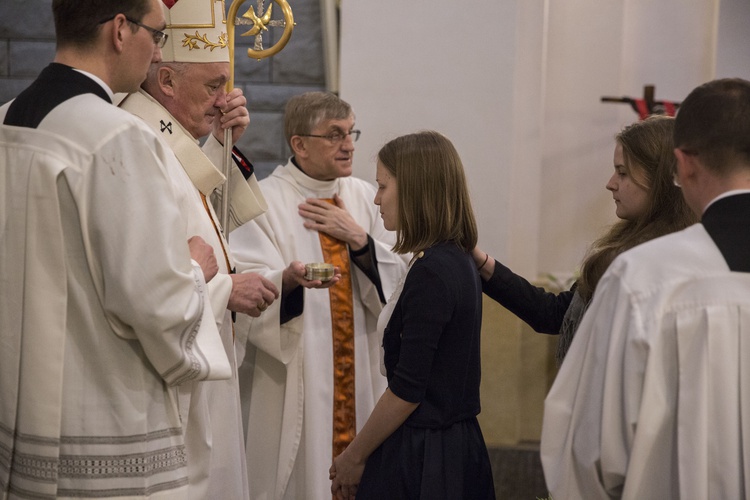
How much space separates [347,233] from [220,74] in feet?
3.23

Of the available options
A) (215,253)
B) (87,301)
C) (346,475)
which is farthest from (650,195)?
(87,301)

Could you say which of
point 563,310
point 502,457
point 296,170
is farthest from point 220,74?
point 502,457

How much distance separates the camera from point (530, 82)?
549cm

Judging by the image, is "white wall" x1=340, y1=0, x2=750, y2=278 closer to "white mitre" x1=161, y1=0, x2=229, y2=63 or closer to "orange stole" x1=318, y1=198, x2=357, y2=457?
"orange stole" x1=318, y1=198, x2=357, y2=457

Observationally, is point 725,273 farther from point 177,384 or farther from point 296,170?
point 296,170

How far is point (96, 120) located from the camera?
6.73 feet

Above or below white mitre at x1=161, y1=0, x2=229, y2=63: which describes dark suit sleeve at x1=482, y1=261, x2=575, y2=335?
below

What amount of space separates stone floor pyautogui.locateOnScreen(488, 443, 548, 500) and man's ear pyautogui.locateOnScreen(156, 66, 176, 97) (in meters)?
2.83

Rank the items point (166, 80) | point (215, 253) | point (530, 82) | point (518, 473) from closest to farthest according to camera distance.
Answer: point (215, 253) < point (166, 80) < point (518, 473) < point (530, 82)

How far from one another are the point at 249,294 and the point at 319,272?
19.1 inches

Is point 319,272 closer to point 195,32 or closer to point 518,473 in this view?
point 195,32

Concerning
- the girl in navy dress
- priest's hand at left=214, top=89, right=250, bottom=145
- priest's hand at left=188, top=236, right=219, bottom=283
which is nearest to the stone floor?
the girl in navy dress

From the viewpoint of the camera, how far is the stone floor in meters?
4.86

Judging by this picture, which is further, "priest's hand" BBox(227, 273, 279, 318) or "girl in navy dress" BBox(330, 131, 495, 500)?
"priest's hand" BBox(227, 273, 279, 318)
